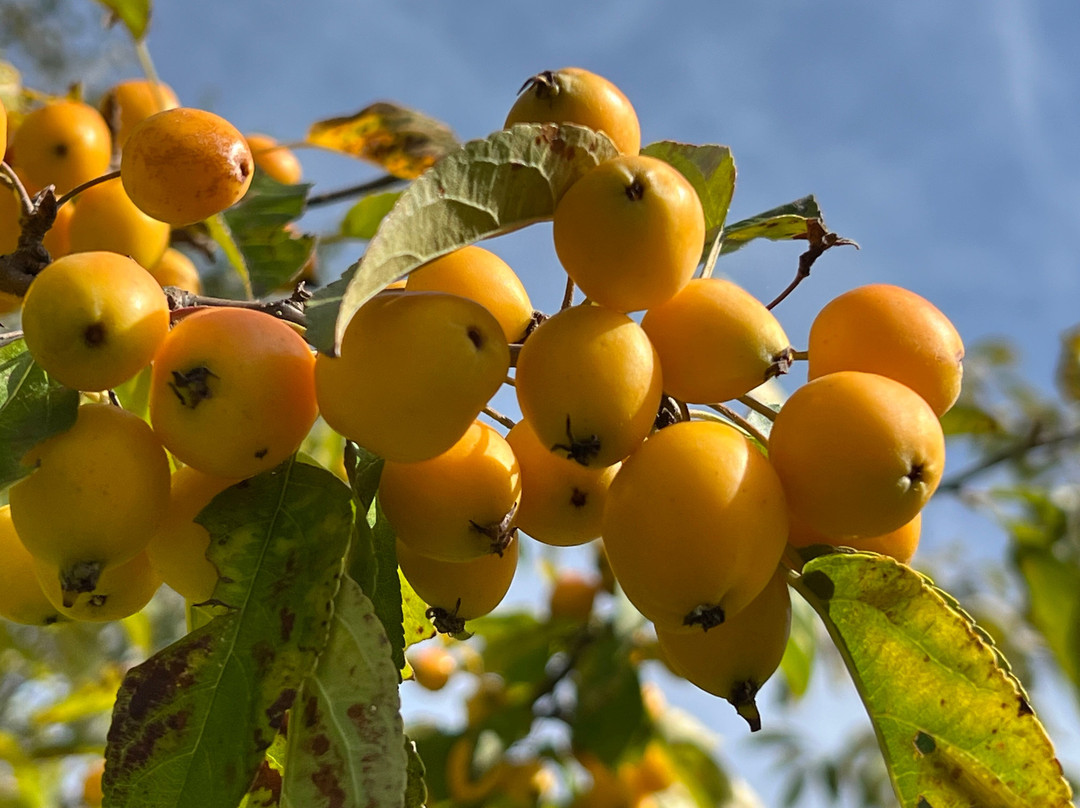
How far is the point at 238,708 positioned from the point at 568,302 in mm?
558

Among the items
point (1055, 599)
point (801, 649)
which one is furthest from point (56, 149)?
point (1055, 599)

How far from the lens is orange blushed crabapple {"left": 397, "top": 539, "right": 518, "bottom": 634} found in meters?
1.02

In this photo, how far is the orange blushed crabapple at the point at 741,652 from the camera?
37.8 inches

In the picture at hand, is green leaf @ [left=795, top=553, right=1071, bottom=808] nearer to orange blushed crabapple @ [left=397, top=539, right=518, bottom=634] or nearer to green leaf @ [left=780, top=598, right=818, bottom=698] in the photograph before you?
orange blushed crabapple @ [left=397, top=539, right=518, bottom=634]

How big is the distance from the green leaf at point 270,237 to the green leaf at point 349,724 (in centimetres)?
103

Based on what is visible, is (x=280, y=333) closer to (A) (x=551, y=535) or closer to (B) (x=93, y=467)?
(B) (x=93, y=467)

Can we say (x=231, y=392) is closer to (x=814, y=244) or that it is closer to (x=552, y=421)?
(x=552, y=421)

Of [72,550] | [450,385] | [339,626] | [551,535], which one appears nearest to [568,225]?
[450,385]

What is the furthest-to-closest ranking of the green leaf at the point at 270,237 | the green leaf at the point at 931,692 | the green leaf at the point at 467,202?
the green leaf at the point at 270,237
the green leaf at the point at 931,692
the green leaf at the point at 467,202

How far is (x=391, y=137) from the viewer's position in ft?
7.13

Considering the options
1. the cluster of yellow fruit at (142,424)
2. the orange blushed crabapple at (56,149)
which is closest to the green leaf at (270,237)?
the orange blushed crabapple at (56,149)

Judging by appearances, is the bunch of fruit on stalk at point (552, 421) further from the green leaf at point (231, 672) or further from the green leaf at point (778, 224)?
the green leaf at point (778, 224)

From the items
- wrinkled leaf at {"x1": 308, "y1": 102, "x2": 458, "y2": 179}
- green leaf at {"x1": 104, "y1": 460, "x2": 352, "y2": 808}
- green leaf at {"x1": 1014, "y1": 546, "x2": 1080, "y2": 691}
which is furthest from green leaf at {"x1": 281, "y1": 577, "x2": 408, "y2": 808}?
green leaf at {"x1": 1014, "y1": 546, "x2": 1080, "y2": 691}

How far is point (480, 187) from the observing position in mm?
912
